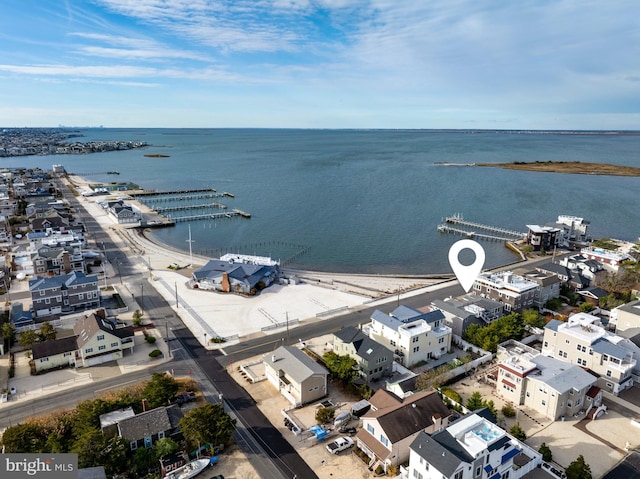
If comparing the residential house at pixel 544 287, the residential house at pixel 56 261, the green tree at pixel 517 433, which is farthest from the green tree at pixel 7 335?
the residential house at pixel 544 287

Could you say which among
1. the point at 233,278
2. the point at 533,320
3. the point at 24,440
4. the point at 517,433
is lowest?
the point at 517,433

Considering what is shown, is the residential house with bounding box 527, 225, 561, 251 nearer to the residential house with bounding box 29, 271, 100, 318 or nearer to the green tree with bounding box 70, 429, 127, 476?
the residential house with bounding box 29, 271, 100, 318

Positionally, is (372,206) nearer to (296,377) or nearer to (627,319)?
(627,319)

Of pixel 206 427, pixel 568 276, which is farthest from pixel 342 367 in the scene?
pixel 568 276

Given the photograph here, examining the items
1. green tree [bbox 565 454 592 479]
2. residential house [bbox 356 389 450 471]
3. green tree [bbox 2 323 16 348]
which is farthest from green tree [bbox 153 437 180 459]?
green tree [bbox 565 454 592 479]

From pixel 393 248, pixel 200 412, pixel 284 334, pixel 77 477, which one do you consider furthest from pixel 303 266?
pixel 77 477
